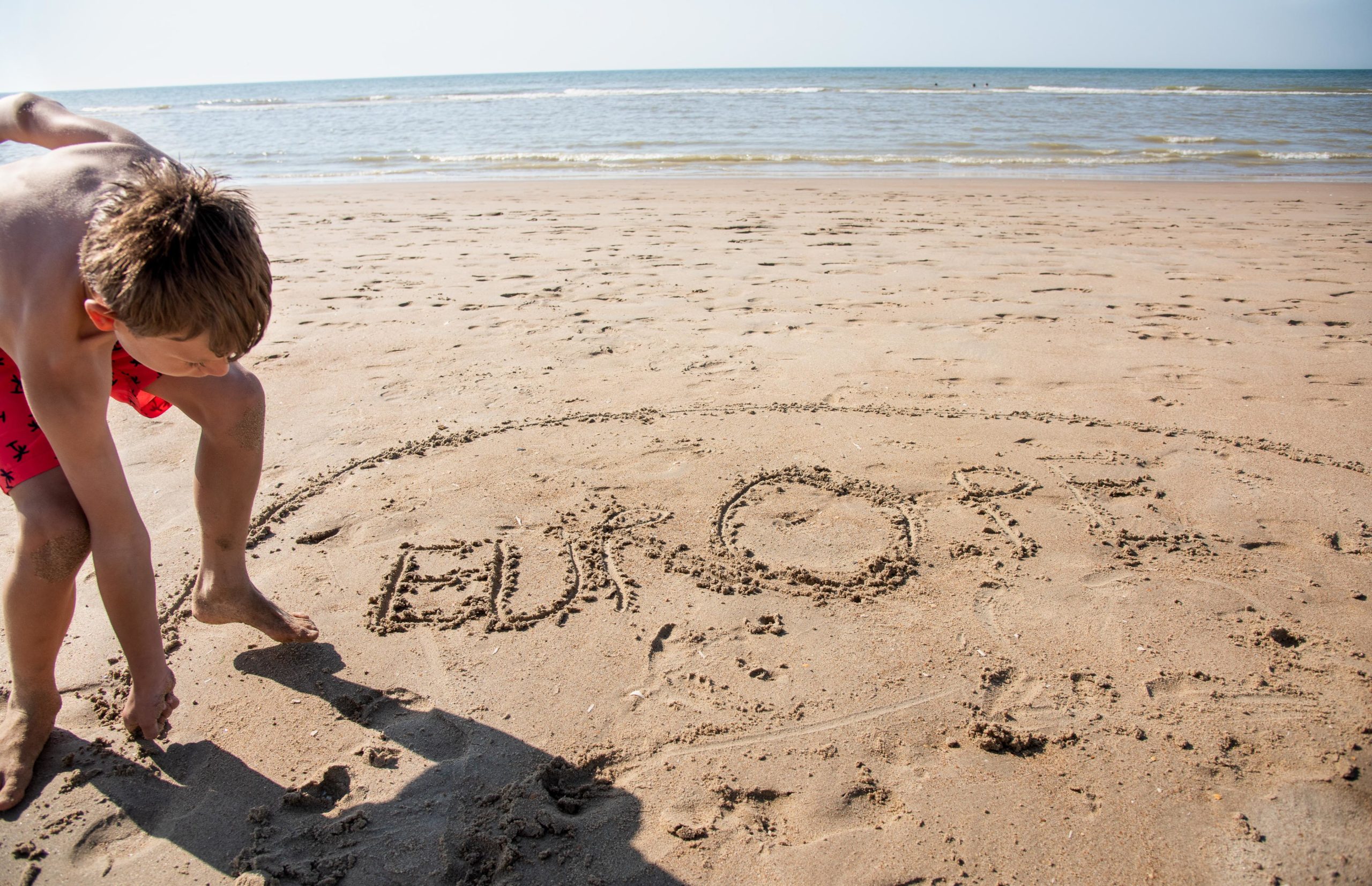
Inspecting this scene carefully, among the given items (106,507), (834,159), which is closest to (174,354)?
(106,507)

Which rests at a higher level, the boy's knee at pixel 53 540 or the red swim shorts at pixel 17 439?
the red swim shorts at pixel 17 439

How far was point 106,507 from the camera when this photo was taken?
179 centimetres

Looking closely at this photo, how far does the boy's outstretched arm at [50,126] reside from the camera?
1.93m

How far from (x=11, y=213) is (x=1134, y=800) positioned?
2550mm

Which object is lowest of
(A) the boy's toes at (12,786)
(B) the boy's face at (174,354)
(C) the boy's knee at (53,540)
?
(A) the boy's toes at (12,786)

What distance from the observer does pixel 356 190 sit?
37.3 ft

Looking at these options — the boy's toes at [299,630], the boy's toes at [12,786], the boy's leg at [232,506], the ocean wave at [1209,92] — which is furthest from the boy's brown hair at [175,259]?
the ocean wave at [1209,92]

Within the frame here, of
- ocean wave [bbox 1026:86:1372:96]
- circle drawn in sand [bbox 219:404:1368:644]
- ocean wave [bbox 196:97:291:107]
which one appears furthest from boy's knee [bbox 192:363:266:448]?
ocean wave [bbox 196:97:291:107]

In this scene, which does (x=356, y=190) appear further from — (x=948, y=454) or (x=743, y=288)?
(x=948, y=454)

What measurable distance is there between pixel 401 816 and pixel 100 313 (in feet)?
3.79

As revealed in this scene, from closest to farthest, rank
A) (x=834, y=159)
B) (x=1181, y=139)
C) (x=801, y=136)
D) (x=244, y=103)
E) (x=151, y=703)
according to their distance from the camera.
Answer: (x=151, y=703), (x=834, y=159), (x=1181, y=139), (x=801, y=136), (x=244, y=103)

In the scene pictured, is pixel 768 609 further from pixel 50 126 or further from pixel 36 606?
pixel 50 126

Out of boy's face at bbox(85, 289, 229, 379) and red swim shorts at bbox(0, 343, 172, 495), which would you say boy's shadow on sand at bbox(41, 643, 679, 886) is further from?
boy's face at bbox(85, 289, 229, 379)

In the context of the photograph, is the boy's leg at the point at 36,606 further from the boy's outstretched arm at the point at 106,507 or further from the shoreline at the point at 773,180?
the shoreline at the point at 773,180
